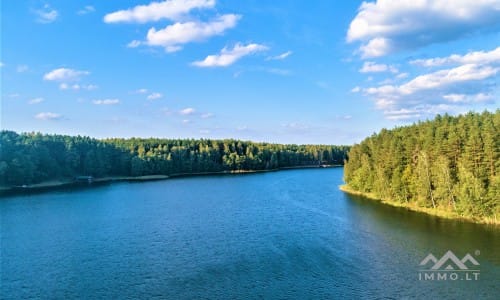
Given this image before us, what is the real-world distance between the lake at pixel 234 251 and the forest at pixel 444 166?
381 centimetres

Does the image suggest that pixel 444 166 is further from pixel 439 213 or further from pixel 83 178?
pixel 83 178

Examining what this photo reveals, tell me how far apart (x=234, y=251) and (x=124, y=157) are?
10489 cm

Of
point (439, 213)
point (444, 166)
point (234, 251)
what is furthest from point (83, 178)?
point (444, 166)

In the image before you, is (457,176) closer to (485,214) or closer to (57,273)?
(485,214)

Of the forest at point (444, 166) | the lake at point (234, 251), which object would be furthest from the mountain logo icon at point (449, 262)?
the forest at point (444, 166)

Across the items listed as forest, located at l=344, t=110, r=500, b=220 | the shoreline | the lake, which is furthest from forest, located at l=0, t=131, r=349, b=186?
the shoreline

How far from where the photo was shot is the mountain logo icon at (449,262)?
32.3m

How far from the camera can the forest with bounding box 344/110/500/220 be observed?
Result: 48.2m

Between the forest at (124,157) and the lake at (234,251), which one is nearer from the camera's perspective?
the lake at (234,251)

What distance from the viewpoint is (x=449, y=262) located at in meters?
33.5

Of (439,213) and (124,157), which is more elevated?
(124,157)

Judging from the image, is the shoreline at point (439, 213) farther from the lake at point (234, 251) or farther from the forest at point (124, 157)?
the forest at point (124, 157)

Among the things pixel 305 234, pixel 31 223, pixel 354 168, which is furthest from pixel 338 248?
pixel 354 168

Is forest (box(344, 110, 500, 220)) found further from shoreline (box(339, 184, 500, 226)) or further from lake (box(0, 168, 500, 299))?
lake (box(0, 168, 500, 299))
